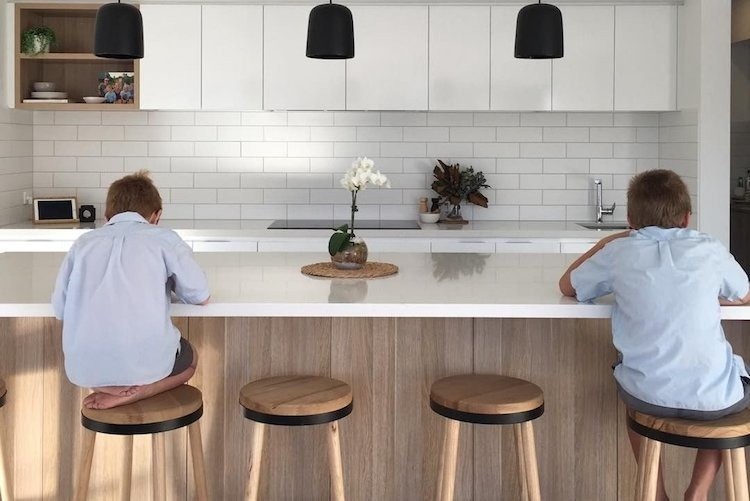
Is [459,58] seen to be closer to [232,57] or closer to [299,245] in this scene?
[232,57]

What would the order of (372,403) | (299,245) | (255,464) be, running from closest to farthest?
1. (255,464)
2. (372,403)
3. (299,245)

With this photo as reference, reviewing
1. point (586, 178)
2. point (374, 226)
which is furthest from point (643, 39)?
point (374, 226)

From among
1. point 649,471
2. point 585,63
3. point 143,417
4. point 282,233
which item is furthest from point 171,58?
point 649,471

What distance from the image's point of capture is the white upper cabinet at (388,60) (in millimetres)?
5449

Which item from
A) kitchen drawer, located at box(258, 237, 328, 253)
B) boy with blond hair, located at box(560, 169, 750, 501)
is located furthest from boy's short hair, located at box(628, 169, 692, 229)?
kitchen drawer, located at box(258, 237, 328, 253)

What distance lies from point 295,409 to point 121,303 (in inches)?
22.7

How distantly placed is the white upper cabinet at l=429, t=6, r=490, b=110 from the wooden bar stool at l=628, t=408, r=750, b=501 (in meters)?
3.15

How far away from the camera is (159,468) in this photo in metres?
3.21

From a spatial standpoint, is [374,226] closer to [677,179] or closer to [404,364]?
[404,364]

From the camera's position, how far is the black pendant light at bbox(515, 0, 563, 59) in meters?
3.20

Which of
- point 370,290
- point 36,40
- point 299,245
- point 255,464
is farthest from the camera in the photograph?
point 36,40

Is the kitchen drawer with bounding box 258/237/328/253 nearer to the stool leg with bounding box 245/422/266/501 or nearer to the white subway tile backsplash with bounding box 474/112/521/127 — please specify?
the white subway tile backsplash with bounding box 474/112/521/127

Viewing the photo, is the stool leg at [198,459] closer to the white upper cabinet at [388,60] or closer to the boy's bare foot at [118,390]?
the boy's bare foot at [118,390]

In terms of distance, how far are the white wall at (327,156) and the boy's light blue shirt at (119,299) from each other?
329 cm
